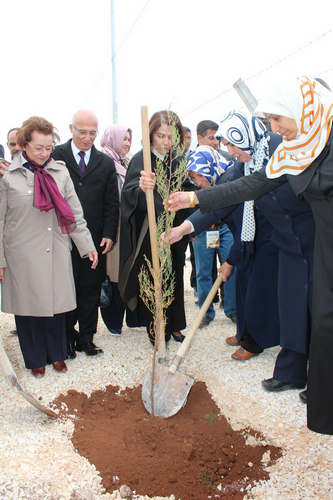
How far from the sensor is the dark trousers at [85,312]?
355cm

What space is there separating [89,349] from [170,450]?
1.54 meters

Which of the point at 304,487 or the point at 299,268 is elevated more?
the point at 299,268

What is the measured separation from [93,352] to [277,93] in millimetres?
A: 2676

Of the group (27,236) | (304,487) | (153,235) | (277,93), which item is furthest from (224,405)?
(277,93)

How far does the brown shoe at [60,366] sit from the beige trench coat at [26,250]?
526 millimetres

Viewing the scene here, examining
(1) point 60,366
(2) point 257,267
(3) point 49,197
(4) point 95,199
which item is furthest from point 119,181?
(1) point 60,366

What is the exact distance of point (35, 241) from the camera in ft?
9.66

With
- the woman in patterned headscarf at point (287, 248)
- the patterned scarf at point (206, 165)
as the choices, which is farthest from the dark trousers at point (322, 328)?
the patterned scarf at point (206, 165)

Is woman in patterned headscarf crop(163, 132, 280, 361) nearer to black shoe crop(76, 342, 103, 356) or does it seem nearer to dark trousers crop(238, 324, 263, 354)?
dark trousers crop(238, 324, 263, 354)

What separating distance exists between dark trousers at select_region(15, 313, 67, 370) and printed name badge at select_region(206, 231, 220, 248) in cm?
170

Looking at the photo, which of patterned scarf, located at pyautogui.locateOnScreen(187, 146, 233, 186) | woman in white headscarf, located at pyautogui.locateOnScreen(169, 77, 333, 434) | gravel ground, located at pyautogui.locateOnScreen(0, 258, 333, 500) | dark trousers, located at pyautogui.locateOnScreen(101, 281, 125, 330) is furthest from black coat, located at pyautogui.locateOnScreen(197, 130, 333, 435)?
dark trousers, located at pyautogui.locateOnScreen(101, 281, 125, 330)

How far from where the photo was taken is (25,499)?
1916 millimetres

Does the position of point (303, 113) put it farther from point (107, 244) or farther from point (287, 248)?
point (107, 244)

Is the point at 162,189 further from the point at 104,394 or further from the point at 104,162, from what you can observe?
the point at 104,394
